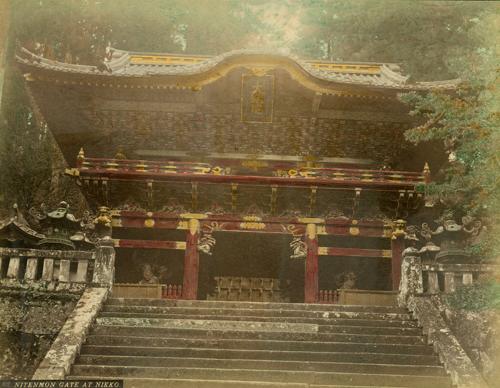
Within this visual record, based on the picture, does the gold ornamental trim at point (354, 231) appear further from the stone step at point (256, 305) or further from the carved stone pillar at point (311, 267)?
the stone step at point (256, 305)

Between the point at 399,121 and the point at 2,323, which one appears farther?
the point at 399,121

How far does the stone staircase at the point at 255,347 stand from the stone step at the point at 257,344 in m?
0.01

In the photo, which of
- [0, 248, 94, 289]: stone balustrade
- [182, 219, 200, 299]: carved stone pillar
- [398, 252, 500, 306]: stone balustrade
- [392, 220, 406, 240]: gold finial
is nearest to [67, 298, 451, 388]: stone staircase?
[398, 252, 500, 306]: stone balustrade

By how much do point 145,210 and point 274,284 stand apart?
4057mm

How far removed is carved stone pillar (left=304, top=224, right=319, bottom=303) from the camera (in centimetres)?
1255

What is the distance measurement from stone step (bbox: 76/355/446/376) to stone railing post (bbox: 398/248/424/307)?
6.60 feet

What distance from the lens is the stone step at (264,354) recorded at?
7.87 metres

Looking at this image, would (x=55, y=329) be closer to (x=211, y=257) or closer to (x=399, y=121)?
(x=211, y=257)

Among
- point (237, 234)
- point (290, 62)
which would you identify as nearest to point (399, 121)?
point (290, 62)

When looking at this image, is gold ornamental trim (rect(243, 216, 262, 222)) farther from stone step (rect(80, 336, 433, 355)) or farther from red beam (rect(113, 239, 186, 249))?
stone step (rect(80, 336, 433, 355))

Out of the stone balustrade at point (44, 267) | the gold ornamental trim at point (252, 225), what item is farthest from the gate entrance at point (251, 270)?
the stone balustrade at point (44, 267)

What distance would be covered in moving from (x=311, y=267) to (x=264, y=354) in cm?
508

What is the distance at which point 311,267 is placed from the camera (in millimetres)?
12836

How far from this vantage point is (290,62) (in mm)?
12406
